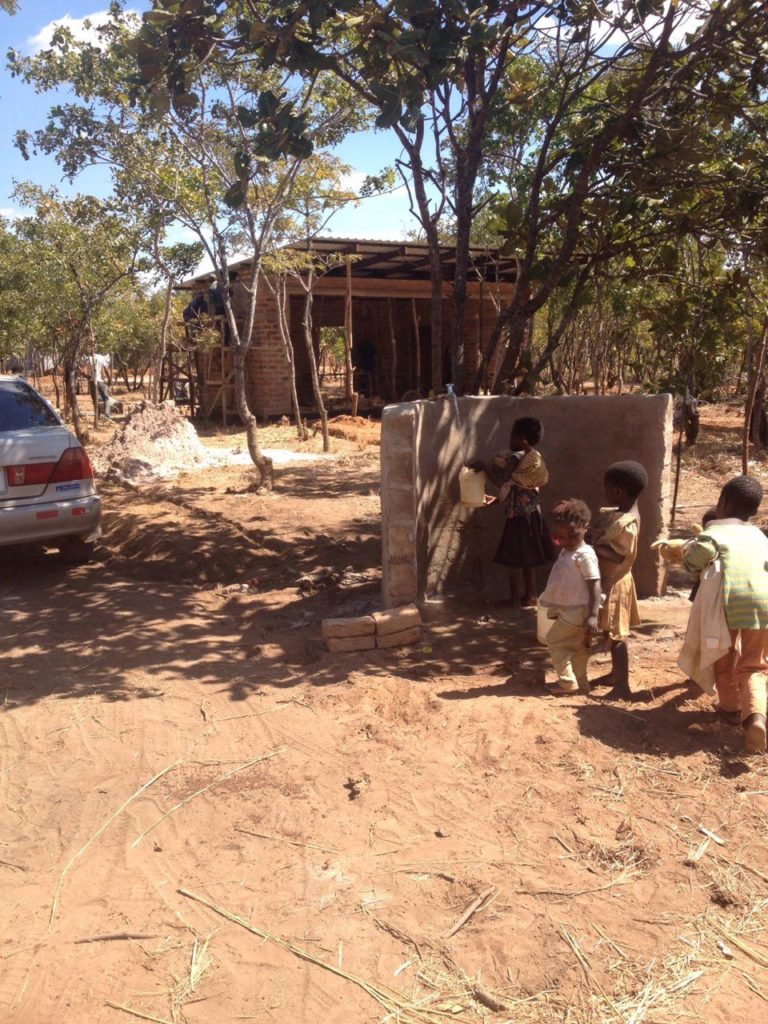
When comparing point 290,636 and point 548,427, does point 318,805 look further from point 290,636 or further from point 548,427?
point 548,427

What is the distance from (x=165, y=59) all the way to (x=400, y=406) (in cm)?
246

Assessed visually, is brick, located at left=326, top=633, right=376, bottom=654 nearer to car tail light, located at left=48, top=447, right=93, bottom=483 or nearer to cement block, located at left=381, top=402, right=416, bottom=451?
cement block, located at left=381, top=402, right=416, bottom=451

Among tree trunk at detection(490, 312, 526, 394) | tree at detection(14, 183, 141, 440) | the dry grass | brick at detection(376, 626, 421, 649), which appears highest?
tree at detection(14, 183, 141, 440)

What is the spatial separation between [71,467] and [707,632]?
4.56 meters

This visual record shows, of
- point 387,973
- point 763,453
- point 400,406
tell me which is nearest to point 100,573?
point 400,406

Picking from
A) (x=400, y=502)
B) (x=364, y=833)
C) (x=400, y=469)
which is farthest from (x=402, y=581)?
(x=364, y=833)

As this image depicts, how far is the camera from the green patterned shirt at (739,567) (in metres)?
3.59

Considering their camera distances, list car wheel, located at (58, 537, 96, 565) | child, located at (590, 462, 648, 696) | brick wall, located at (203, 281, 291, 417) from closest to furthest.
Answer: child, located at (590, 462, 648, 696) → car wheel, located at (58, 537, 96, 565) → brick wall, located at (203, 281, 291, 417)

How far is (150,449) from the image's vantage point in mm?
12117

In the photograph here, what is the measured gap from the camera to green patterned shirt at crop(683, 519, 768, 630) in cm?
359

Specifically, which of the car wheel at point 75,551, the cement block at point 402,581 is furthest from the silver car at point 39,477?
the cement block at point 402,581

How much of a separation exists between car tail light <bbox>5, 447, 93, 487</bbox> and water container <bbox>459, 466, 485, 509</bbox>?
9.53 feet

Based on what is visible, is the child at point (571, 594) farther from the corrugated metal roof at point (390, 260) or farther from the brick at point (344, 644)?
the corrugated metal roof at point (390, 260)

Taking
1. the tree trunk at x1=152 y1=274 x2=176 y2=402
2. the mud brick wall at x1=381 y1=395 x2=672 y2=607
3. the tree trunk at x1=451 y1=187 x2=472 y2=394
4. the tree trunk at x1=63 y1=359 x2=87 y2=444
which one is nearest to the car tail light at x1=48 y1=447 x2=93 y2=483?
the mud brick wall at x1=381 y1=395 x2=672 y2=607
